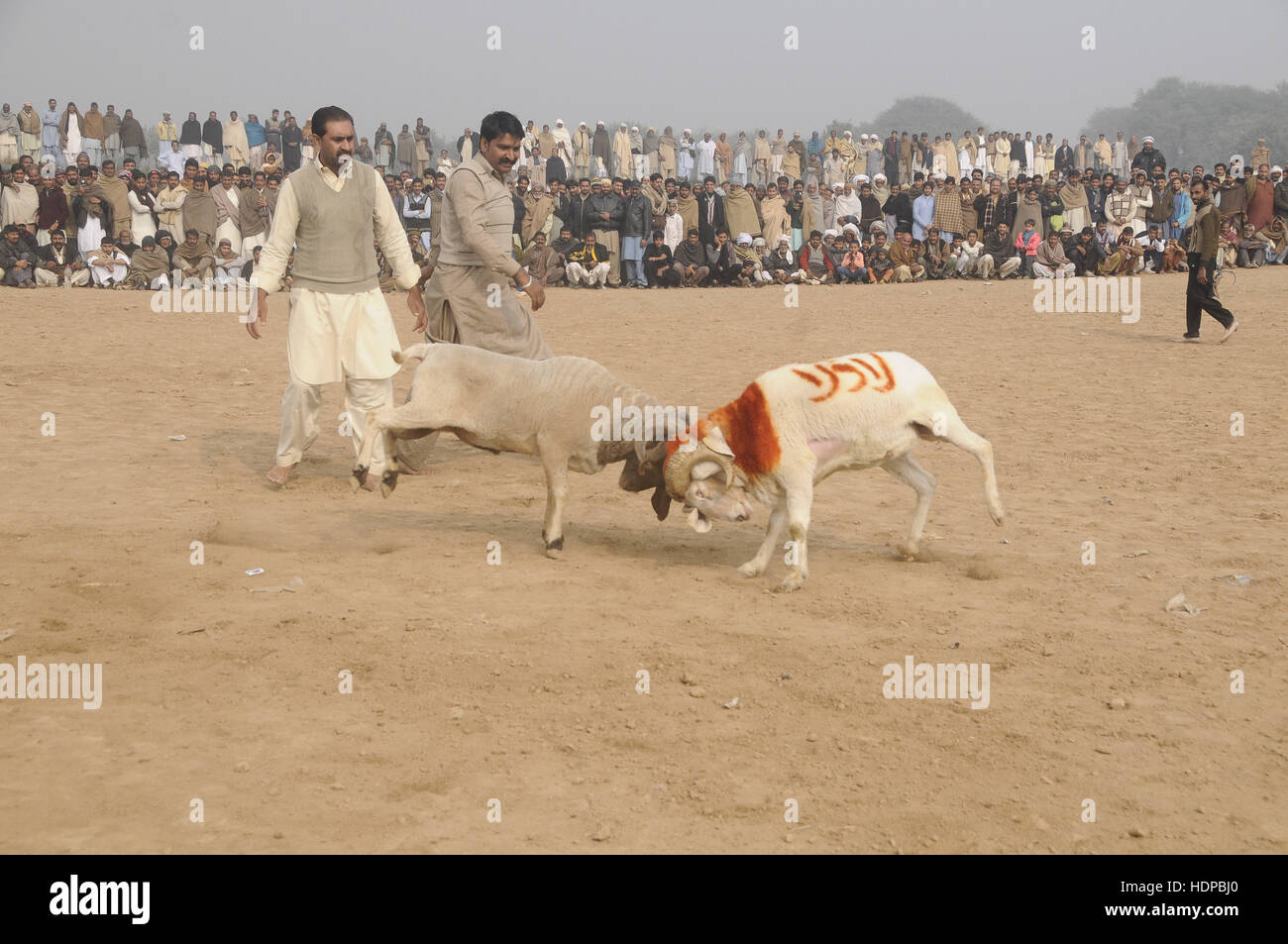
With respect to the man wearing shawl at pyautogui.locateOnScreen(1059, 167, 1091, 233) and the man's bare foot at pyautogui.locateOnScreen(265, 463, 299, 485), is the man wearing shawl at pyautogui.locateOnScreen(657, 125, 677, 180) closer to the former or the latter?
the man wearing shawl at pyautogui.locateOnScreen(1059, 167, 1091, 233)

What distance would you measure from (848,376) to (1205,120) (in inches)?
3292

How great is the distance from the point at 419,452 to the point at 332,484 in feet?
2.16

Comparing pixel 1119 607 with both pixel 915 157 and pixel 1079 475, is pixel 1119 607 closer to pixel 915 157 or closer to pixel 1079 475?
pixel 1079 475

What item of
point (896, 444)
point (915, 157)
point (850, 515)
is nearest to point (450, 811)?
point (896, 444)

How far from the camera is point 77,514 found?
7.62 meters

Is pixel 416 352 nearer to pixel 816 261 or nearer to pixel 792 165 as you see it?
pixel 816 261

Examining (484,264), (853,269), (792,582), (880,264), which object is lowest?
(792,582)

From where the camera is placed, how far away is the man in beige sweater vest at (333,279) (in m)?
7.81

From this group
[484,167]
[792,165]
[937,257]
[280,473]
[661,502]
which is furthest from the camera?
[792,165]

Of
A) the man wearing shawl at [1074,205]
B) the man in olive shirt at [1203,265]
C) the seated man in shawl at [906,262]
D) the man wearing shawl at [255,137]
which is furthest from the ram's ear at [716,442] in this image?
the man wearing shawl at [255,137]

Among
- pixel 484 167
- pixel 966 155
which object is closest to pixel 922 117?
pixel 966 155

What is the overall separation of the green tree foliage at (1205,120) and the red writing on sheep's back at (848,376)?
64.2 m

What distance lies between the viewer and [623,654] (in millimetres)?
5570

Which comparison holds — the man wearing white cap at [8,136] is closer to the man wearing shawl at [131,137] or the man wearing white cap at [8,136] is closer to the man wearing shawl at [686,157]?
the man wearing shawl at [131,137]
